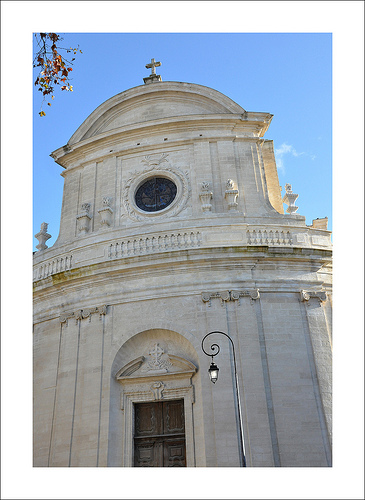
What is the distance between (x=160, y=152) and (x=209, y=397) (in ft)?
27.5

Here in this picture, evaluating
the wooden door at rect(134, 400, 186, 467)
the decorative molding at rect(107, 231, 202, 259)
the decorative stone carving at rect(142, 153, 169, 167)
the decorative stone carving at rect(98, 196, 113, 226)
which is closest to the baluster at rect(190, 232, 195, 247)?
the decorative molding at rect(107, 231, 202, 259)

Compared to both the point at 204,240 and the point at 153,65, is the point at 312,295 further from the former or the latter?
the point at 153,65

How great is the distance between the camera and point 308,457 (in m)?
10.7

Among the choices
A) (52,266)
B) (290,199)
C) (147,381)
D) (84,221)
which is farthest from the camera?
(84,221)

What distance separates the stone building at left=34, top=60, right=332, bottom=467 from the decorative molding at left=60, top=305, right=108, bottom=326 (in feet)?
0.18

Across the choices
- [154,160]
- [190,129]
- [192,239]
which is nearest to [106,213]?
[154,160]

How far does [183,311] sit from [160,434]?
126 inches

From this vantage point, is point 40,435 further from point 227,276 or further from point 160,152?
point 160,152

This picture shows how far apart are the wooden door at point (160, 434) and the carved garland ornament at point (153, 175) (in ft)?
18.8

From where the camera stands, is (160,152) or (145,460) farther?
(160,152)

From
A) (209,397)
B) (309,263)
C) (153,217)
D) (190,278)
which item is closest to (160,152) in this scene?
(153,217)

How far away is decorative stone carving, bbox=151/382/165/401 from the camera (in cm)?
1205

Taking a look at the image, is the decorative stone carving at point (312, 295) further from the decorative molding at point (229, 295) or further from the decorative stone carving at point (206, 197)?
the decorative stone carving at point (206, 197)

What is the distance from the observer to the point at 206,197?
14289mm
